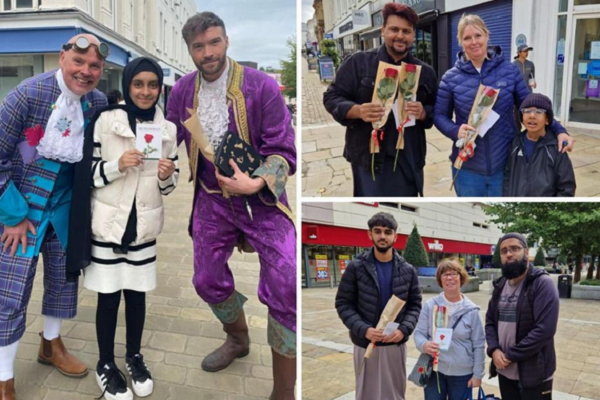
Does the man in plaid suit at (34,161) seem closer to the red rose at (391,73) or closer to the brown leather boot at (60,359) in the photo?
the brown leather boot at (60,359)

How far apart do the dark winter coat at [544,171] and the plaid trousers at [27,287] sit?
2620 millimetres

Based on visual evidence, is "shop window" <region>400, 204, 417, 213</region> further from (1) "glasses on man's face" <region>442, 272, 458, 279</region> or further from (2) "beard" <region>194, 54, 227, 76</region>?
(2) "beard" <region>194, 54, 227, 76</region>

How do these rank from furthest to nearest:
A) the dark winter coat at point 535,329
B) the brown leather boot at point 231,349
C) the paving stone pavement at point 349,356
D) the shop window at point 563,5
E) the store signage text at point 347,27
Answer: the store signage text at point 347,27 → the shop window at point 563,5 → the paving stone pavement at point 349,356 → the brown leather boot at point 231,349 → the dark winter coat at point 535,329

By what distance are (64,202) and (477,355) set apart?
2495mm

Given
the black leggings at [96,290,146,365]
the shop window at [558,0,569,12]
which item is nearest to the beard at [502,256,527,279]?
the black leggings at [96,290,146,365]

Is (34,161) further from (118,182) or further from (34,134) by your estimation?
(118,182)

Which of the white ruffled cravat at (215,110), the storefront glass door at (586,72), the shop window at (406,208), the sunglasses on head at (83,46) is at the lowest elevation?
the shop window at (406,208)

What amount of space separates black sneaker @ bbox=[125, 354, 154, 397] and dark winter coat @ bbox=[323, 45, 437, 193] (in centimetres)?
175

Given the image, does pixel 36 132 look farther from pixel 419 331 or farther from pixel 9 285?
pixel 419 331

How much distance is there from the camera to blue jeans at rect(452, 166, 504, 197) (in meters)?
3.01

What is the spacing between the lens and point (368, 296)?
2.86 m

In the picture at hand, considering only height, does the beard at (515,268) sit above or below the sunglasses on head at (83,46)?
below

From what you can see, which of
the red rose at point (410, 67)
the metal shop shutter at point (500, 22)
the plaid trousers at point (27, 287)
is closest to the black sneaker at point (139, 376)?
the plaid trousers at point (27, 287)

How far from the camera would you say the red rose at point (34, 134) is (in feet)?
8.52
